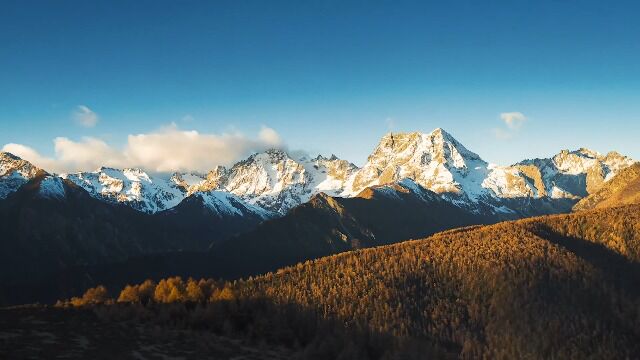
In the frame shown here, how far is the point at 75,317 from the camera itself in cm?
8650

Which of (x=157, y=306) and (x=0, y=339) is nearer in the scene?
(x=0, y=339)

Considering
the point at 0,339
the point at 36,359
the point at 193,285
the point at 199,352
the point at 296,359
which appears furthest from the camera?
the point at 193,285

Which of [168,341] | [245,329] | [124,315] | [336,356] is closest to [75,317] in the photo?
[124,315]

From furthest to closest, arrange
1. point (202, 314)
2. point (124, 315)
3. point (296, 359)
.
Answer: point (202, 314) → point (124, 315) → point (296, 359)

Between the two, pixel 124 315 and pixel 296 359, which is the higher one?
pixel 124 315

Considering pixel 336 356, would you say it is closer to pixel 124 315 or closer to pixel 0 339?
pixel 124 315

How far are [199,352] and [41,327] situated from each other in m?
22.2

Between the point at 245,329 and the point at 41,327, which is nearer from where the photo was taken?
the point at 41,327

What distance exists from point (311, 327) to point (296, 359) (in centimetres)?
5134

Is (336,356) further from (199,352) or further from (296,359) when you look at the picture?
(199,352)

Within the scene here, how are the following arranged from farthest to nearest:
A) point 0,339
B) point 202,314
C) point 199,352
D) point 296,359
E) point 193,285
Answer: point 193,285 < point 202,314 < point 296,359 < point 199,352 < point 0,339

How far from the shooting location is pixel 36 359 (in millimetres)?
60688

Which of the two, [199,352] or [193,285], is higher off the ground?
[193,285]

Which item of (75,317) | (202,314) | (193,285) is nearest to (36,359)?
(75,317)
